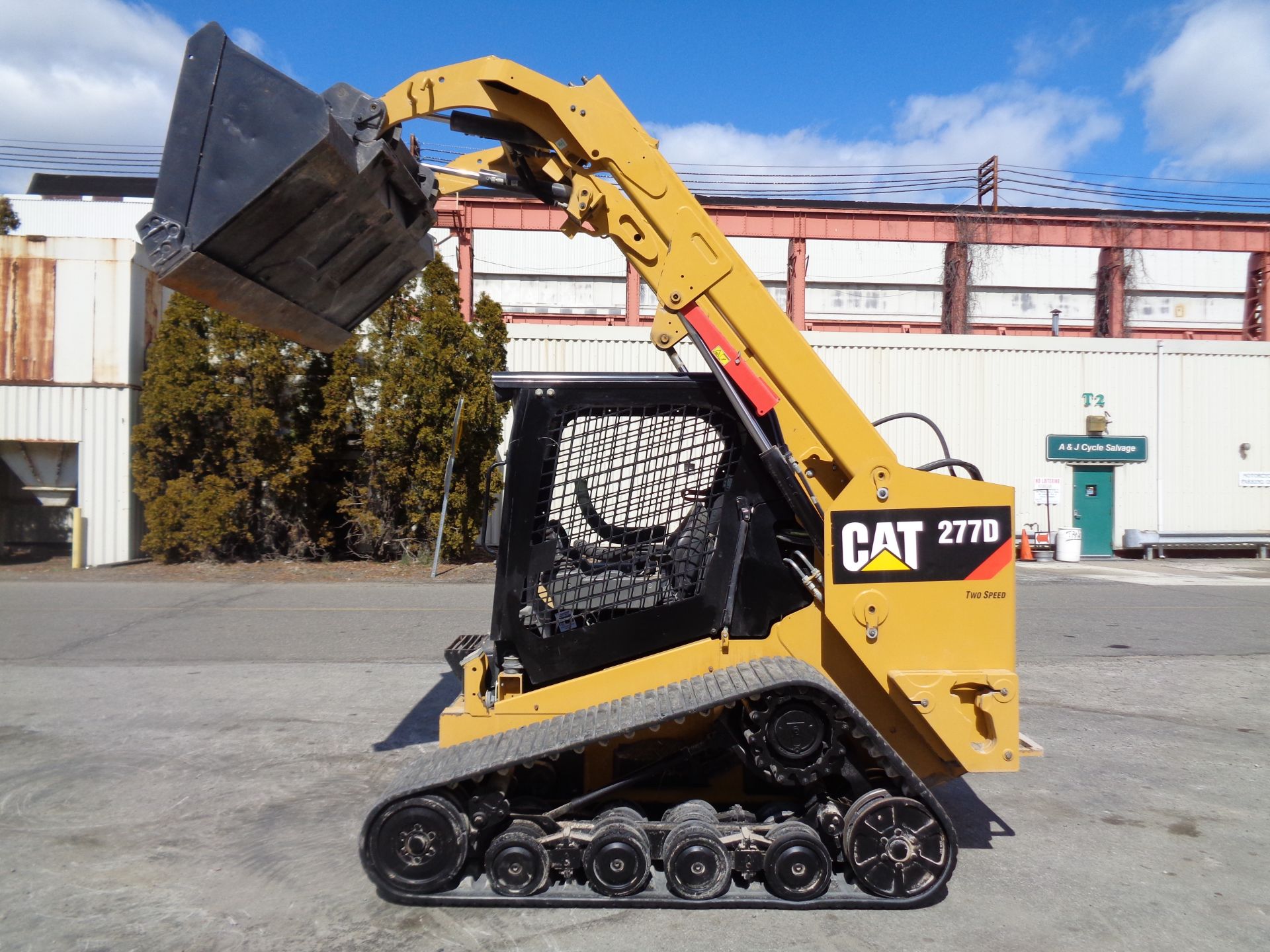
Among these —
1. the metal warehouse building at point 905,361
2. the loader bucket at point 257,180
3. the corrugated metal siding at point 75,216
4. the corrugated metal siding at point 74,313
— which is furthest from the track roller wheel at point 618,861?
the corrugated metal siding at point 75,216

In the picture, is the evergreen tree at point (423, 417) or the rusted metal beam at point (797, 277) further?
the rusted metal beam at point (797, 277)

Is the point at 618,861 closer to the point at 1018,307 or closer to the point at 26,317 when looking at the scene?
the point at 26,317

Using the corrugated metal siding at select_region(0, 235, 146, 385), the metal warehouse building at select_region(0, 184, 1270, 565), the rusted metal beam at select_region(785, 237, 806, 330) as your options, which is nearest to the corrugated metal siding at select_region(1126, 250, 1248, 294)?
the metal warehouse building at select_region(0, 184, 1270, 565)

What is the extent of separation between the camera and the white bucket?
18125mm

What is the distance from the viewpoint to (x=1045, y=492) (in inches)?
749

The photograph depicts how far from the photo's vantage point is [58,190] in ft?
140

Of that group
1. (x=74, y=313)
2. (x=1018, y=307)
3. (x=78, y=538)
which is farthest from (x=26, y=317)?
(x=1018, y=307)

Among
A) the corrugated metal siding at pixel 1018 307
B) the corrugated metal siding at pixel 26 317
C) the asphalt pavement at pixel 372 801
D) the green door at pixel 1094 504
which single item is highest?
the corrugated metal siding at pixel 1018 307

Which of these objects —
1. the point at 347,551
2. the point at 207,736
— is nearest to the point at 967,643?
the point at 207,736

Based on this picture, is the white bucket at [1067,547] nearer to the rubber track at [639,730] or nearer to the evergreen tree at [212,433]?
the evergreen tree at [212,433]

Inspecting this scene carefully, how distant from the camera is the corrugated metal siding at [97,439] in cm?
1498

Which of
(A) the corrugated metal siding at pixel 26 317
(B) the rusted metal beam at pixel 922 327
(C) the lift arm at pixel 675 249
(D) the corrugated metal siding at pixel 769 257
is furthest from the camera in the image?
(D) the corrugated metal siding at pixel 769 257

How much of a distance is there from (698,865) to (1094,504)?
718 inches

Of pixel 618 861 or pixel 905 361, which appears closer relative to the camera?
pixel 618 861
